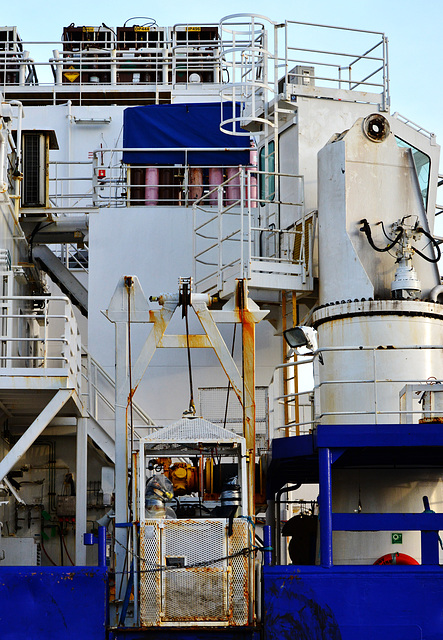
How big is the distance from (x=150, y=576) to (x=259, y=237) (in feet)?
28.2

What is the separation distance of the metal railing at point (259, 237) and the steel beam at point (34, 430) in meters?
4.01

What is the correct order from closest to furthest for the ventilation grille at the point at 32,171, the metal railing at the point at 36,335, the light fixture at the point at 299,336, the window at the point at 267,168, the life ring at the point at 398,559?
the life ring at the point at 398,559 → the light fixture at the point at 299,336 → the metal railing at the point at 36,335 → the window at the point at 267,168 → the ventilation grille at the point at 32,171

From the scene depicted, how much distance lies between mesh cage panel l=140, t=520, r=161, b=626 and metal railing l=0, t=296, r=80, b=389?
3.39m

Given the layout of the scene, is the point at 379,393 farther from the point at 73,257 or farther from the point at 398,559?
the point at 73,257

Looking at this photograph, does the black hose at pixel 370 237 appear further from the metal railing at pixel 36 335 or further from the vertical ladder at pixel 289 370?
the metal railing at pixel 36 335

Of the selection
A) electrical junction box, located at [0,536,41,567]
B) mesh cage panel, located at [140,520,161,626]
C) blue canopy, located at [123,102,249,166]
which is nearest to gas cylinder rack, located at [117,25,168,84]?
blue canopy, located at [123,102,249,166]

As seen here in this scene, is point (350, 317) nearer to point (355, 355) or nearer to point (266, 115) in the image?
point (355, 355)

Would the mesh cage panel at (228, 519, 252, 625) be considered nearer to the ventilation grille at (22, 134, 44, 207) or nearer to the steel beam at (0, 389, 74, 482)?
the steel beam at (0, 389, 74, 482)

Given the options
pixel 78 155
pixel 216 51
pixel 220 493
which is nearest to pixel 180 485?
pixel 220 493

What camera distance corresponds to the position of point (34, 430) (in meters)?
17.8

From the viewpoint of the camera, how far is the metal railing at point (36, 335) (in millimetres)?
17875

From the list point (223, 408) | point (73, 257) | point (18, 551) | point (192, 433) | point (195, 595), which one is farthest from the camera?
point (73, 257)

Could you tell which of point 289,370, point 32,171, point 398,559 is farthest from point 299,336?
point 32,171

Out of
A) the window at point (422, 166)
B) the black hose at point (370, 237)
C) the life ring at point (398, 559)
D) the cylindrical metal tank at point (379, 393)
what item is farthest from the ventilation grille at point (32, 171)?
the life ring at point (398, 559)
